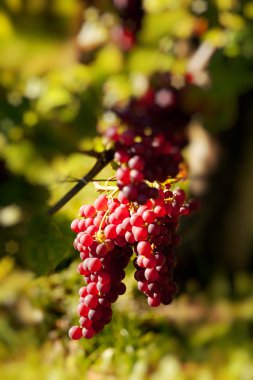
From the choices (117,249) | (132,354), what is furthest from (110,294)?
(132,354)

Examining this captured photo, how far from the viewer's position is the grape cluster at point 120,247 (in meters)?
0.49

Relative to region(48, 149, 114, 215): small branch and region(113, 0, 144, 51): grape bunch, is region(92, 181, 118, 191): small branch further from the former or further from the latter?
region(113, 0, 144, 51): grape bunch

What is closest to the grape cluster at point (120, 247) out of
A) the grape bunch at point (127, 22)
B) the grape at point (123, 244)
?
the grape at point (123, 244)

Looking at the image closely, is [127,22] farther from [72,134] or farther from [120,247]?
[120,247]

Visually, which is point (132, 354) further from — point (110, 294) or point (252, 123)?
point (252, 123)

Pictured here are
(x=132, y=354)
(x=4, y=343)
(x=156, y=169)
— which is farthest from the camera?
(x=4, y=343)

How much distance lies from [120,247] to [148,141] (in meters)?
0.11

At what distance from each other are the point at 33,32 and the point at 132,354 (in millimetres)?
755

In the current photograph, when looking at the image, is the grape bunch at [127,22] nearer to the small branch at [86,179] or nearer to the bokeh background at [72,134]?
the bokeh background at [72,134]

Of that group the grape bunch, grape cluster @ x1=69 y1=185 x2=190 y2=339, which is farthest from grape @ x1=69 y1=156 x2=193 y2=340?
the grape bunch

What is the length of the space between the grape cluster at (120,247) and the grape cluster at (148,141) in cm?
3

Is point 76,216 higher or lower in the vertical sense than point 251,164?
lower

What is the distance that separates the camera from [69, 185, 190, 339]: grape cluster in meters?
0.49

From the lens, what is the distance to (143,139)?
50cm
